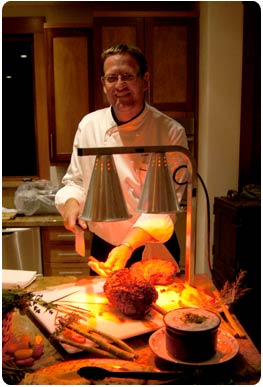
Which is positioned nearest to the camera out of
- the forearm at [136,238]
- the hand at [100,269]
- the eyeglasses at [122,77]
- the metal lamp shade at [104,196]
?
the metal lamp shade at [104,196]

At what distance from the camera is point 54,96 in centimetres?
305

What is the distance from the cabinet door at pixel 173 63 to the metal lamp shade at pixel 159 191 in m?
2.04

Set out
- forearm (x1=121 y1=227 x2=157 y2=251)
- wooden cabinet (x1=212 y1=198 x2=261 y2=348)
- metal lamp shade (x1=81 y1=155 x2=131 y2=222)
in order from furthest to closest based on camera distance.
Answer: wooden cabinet (x1=212 y1=198 x2=261 y2=348) < forearm (x1=121 y1=227 x2=157 y2=251) < metal lamp shade (x1=81 y1=155 x2=131 y2=222)

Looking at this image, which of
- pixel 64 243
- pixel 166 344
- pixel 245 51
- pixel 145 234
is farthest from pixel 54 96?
pixel 166 344

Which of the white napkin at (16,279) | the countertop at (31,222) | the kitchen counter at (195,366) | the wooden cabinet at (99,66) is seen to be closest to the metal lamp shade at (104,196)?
the kitchen counter at (195,366)

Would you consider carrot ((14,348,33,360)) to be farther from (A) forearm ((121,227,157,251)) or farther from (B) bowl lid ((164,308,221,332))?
(A) forearm ((121,227,157,251))

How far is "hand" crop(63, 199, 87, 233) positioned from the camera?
136cm

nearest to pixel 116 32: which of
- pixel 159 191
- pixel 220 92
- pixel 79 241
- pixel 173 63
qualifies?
pixel 173 63

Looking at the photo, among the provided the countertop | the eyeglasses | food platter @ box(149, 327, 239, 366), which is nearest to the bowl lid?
food platter @ box(149, 327, 239, 366)

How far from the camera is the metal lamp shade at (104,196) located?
960 millimetres

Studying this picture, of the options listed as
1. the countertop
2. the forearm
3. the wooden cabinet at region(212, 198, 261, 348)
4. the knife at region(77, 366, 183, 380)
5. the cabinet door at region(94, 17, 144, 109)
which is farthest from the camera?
the cabinet door at region(94, 17, 144, 109)

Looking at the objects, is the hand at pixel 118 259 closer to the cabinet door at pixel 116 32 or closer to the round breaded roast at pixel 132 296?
the round breaded roast at pixel 132 296

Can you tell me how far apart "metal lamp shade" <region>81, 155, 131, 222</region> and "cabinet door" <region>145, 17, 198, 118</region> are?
2109mm

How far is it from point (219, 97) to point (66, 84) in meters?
1.17
